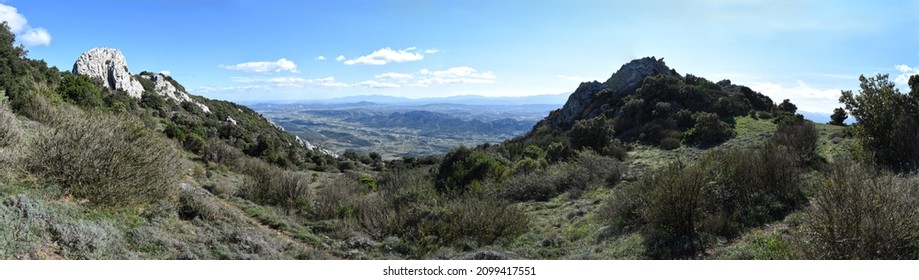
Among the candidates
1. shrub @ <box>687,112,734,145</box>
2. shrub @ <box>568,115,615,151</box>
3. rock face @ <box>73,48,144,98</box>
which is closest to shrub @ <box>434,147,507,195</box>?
shrub @ <box>568,115,615,151</box>

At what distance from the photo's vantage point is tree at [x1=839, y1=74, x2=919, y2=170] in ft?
48.5

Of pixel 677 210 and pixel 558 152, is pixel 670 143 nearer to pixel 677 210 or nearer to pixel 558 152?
pixel 558 152

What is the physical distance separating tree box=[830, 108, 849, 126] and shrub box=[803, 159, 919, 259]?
30.4 metres

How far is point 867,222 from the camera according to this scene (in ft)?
20.0

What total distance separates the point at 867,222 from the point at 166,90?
70992 millimetres

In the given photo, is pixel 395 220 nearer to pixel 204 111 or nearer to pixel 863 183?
pixel 863 183

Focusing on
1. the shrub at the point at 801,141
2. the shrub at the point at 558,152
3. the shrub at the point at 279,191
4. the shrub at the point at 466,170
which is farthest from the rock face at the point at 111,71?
the shrub at the point at 801,141

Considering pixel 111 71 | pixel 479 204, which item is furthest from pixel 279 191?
pixel 111 71

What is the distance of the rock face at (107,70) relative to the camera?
5006 centimetres

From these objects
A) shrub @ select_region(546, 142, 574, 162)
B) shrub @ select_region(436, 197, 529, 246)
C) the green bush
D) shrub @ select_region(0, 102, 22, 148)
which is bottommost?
shrub @ select_region(436, 197, 529, 246)

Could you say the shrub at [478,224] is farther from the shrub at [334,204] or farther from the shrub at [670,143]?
the shrub at [670,143]

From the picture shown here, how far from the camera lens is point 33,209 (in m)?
7.15

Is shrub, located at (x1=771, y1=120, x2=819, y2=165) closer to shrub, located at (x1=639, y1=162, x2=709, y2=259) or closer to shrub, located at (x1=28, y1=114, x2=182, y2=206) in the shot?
shrub, located at (x1=639, y1=162, x2=709, y2=259)

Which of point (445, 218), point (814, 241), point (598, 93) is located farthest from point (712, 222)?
point (598, 93)
